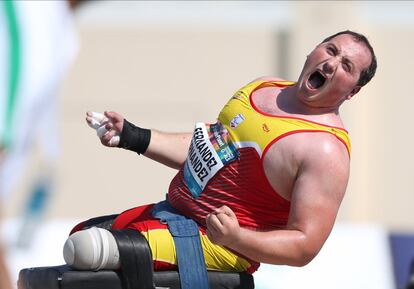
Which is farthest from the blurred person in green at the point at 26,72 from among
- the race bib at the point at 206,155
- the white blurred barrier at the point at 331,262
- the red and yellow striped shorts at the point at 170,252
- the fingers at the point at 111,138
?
the white blurred barrier at the point at 331,262

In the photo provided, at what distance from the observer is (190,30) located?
46.3 ft

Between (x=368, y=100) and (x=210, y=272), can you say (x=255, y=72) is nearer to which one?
(x=368, y=100)

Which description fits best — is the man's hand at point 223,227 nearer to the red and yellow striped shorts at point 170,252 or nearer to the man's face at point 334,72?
the red and yellow striped shorts at point 170,252

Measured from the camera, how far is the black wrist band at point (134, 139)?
4.26 metres

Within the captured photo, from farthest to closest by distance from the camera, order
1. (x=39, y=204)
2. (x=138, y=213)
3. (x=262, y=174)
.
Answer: (x=138, y=213), (x=262, y=174), (x=39, y=204)

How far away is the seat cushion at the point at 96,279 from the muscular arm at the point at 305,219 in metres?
0.22

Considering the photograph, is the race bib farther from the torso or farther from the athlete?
the torso

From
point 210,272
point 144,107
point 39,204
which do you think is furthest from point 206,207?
point 144,107

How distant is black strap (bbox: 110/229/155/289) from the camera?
3.78 meters

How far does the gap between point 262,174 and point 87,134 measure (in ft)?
33.8

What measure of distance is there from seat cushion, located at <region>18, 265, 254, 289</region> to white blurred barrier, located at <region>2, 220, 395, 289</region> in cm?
212

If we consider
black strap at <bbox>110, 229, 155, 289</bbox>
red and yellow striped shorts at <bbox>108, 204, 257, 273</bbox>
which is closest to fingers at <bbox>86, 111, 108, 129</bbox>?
red and yellow striped shorts at <bbox>108, 204, 257, 273</bbox>

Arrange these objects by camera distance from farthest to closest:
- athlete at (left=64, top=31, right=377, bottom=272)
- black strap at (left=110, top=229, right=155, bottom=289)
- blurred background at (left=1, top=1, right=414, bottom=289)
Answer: blurred background at (left=1, top=1, right=414, bottom=289)
black strap at (left=110, top=229, right=155, bottom=289)
athlete at (left=64, top=31, right=377, bottom=272)

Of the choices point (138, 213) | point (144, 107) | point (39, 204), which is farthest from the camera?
point (144, 107)
